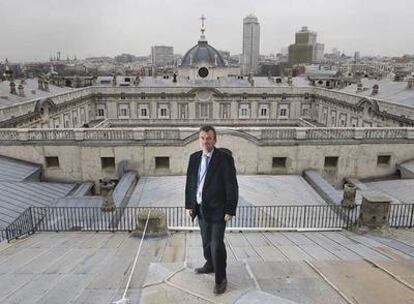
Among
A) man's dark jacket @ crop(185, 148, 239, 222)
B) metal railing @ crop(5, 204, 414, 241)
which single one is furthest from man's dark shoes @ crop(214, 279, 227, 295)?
metal railing @ crop(5, 204, 414, 241)

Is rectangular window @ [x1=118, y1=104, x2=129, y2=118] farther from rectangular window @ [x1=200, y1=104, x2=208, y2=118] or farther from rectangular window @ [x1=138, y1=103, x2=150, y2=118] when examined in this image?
rectangular window @ [x1=200, y1=104, x2=208, y2=118]

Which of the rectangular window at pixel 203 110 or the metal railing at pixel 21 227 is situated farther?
the rectangular window at pixel 203 110

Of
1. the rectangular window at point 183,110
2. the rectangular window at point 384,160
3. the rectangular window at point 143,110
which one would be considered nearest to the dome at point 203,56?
the rectangular window at point 183,110

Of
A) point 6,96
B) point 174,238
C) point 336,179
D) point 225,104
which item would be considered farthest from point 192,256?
point 225,104

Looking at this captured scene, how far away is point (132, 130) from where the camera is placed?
909 inches

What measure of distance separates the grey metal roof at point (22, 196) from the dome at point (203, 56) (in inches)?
1452

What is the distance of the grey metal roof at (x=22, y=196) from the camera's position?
602 inches

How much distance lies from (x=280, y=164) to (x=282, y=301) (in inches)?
747

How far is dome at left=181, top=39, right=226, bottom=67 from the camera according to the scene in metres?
54.8

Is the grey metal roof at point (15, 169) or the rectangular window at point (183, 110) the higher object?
the rectangular window at point (183, 110)

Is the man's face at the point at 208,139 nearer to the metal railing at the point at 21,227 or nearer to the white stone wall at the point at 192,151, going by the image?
the metal railing at the point at 21,227

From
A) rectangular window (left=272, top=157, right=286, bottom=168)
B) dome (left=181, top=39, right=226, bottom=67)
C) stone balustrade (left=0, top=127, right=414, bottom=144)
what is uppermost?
dome (left=181, top=39, right=226, bottom=67)

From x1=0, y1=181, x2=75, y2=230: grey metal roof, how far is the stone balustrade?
11.5ft

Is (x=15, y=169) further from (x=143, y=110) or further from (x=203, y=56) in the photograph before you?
(x=203, y=56)
